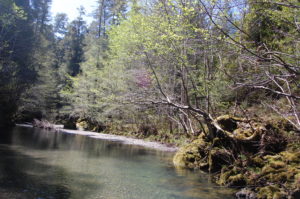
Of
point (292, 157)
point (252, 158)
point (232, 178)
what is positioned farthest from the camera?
point (252, 158)

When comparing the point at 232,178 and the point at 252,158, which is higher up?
the point at 252,158

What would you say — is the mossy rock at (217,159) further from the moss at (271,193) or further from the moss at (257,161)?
the moss at (271,193)

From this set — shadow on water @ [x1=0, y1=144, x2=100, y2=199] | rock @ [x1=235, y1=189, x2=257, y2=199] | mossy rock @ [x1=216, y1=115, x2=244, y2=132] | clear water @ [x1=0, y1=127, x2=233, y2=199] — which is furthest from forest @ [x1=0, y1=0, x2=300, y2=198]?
shadow on water @ [x1=0, y1=144, x2=100, y2=199]

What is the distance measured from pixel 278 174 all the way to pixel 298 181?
0.76 m

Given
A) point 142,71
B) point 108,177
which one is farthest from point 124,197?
point 142,71

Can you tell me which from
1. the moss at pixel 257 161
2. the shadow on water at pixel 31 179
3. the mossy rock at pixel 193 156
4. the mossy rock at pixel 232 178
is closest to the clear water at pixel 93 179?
the shadow on water at pixel 31 179

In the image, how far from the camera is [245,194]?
6.82 metres

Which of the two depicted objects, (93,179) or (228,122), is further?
(228,122)

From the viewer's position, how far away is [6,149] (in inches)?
429

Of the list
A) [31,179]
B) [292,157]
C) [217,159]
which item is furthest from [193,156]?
[31,179]

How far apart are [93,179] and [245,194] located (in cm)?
424

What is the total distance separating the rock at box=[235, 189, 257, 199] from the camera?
6.67 metres

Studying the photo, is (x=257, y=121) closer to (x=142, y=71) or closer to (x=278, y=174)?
(x=278, y=174)

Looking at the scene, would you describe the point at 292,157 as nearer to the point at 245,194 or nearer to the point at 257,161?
the point at 257,161
